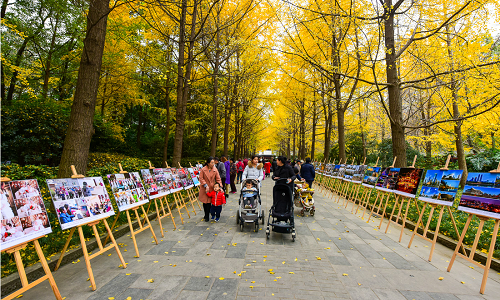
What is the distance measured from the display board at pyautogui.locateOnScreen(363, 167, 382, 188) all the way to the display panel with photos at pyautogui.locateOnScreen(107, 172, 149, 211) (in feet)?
21.9

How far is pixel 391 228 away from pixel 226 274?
5323 mm

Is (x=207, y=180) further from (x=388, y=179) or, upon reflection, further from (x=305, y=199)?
(x=388, y=179)

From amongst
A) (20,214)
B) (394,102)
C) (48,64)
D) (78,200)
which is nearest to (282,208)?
(78,200)

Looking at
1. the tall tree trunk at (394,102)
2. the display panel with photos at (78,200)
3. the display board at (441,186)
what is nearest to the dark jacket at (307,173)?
the tall tree trunk at (394,102)

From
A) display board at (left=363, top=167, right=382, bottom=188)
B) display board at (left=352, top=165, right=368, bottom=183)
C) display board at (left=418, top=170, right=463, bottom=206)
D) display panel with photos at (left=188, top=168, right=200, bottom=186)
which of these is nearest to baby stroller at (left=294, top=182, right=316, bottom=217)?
display board at (left=363, top=167, right=382, bottom=188)

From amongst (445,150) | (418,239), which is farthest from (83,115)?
(445,150)

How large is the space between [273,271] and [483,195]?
11.6 ft

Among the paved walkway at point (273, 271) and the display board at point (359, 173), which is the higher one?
the display board at point (359, 173)

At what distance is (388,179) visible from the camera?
20.8ft

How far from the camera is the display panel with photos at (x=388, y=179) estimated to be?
239 inches

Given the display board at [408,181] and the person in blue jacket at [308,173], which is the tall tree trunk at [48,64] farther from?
the display board at [408,181]

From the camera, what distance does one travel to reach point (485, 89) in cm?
934

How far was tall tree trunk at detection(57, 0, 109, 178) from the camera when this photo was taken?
4555 mm

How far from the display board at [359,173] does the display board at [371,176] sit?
0.81 feet
